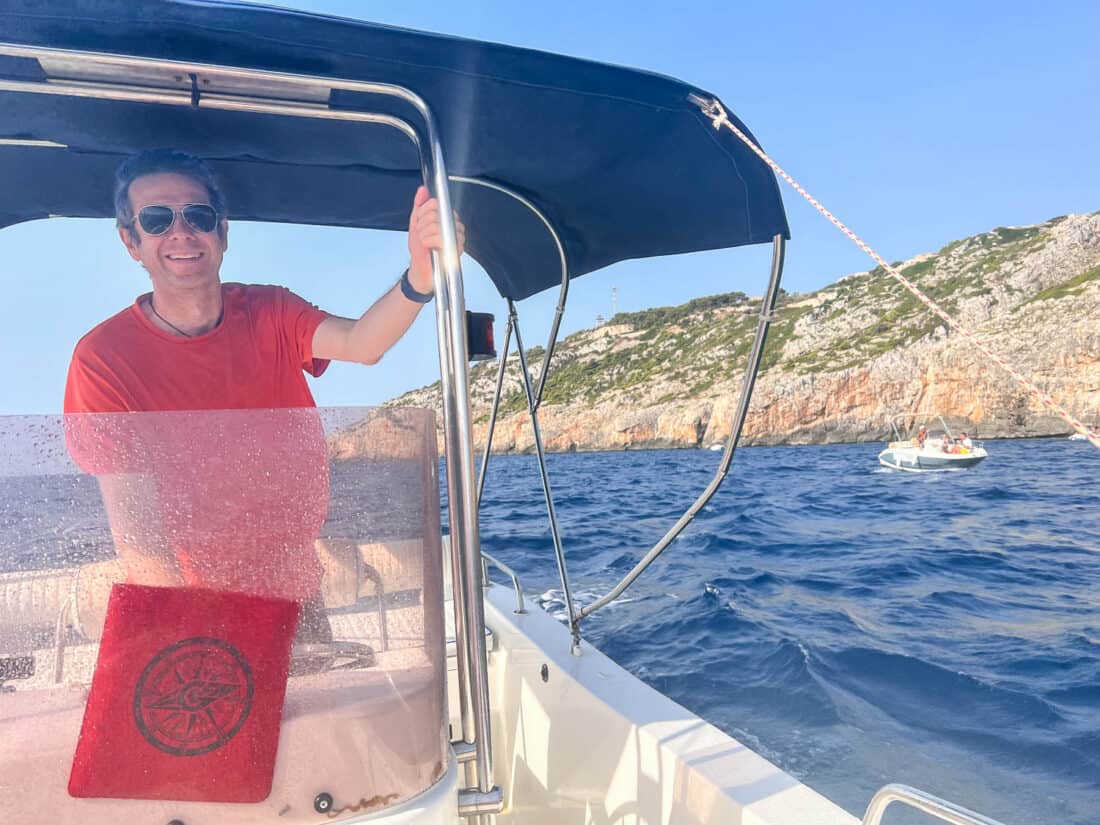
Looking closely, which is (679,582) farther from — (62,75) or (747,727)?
(62,75)

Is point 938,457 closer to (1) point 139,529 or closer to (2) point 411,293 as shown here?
(2) point 411,293

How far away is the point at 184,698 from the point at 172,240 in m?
1.09

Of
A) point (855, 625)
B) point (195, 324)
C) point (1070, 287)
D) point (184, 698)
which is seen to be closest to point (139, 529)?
point (184, 698)

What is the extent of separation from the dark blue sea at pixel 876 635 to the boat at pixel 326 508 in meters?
1.96

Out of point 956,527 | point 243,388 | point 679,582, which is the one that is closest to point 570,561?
point 679,582

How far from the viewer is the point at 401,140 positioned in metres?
2.04

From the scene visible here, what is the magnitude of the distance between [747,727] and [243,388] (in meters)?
3.11

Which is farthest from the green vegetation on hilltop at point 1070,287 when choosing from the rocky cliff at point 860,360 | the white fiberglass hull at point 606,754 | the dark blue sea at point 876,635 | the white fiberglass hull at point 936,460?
the white fiberglass hull at point 606,754

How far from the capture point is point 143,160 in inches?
67.6

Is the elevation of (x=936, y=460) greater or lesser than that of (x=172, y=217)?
lesser

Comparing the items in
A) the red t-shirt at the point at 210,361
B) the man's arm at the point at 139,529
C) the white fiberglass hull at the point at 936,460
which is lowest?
the white fiberglass hull at the point at 936,460

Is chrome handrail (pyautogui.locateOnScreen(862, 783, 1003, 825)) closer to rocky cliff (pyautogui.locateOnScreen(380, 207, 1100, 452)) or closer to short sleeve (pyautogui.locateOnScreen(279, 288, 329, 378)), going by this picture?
short sleeve (pyautogui.locateOnScreen(279, 288, 329, 378))

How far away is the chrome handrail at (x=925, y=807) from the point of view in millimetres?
1018

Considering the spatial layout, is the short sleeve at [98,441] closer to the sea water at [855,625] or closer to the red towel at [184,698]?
the sea water at [855,625]
